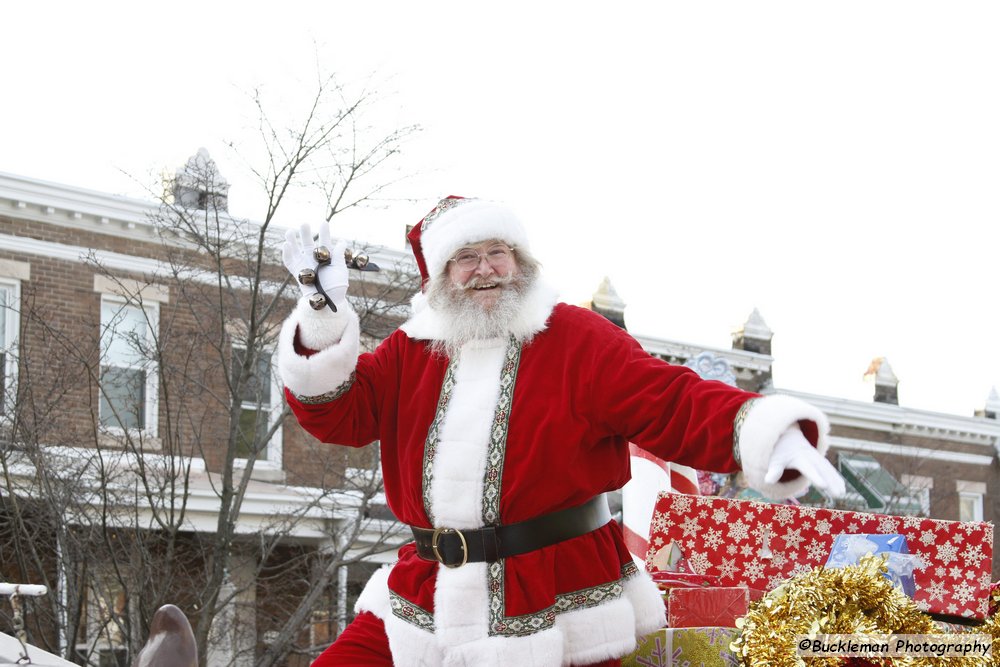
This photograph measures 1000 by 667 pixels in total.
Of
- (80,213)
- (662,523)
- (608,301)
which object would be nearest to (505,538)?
(662,523)

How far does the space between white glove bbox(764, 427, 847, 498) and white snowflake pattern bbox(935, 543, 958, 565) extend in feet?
4.00

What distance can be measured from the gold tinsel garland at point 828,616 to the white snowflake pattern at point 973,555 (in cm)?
81

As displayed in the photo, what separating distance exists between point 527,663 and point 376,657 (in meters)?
0.55

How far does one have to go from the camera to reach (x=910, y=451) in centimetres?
2219

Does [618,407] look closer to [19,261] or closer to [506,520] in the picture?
[506,520]

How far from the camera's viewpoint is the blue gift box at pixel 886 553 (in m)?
3.70

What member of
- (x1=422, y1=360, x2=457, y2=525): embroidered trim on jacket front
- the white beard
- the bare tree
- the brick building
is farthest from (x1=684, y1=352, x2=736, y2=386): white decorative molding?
(x1=422, y1=360, x2=457, y2=525): embroidered trim on jacket front

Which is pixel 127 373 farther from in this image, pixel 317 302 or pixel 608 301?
pixel 608 301

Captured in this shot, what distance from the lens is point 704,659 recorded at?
3.70 m

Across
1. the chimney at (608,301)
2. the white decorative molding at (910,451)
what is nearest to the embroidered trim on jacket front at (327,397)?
the chimney at (608,301)

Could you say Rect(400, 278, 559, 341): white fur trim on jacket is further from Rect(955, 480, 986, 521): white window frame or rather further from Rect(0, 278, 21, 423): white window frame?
Rect(955, 480, 986, 521): white window frame

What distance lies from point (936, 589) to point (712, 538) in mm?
832

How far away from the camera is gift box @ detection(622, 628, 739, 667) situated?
3.70m

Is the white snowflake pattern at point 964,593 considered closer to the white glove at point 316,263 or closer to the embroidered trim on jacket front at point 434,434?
the embroidered trim on jacket front at point 434,434
